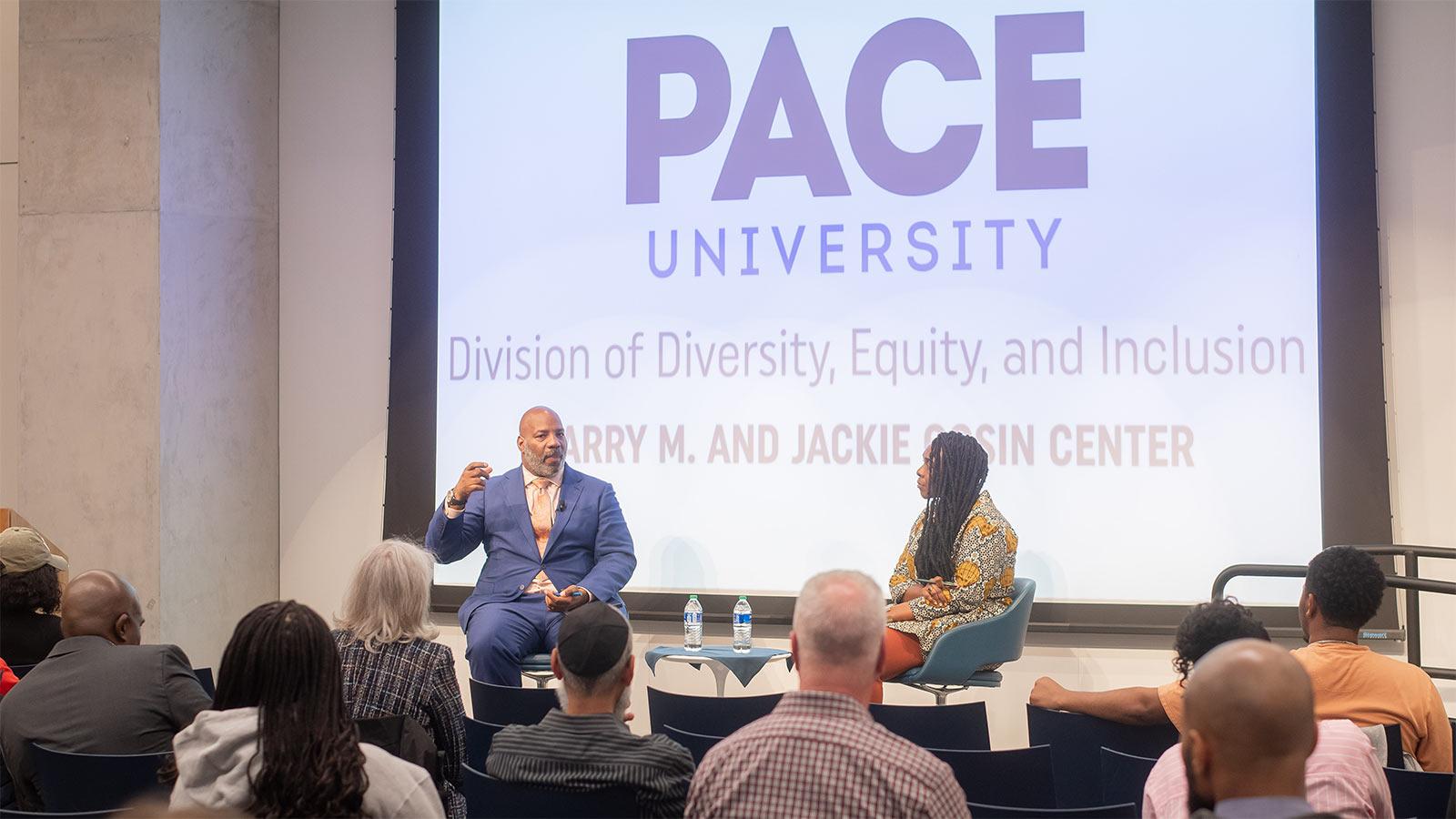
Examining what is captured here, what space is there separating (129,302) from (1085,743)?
4.66 metres

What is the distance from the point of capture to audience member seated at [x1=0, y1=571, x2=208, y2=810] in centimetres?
285

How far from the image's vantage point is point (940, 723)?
315 cm

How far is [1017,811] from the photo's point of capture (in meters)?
2.22

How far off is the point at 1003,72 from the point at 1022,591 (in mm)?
2282

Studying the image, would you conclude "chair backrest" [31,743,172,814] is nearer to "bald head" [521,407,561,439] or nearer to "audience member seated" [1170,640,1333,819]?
"audience member seated" [1170,640,1333,819]

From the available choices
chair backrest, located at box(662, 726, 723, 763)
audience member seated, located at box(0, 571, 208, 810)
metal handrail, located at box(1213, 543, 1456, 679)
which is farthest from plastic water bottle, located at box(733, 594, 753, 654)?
audience member seated, located at box(0, 571, 208, 810)

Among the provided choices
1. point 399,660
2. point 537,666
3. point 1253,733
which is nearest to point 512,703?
point 399,660

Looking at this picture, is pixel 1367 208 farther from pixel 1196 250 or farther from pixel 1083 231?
pixel 1083 231

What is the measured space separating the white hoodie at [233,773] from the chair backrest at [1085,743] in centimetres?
175

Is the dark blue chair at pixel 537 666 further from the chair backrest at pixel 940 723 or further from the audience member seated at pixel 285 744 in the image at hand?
the audience member seated at pixel 285 744

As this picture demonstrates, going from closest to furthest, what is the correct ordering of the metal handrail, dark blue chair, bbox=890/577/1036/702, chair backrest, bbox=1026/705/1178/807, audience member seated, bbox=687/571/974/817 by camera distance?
audience member seated, bbox=687/571/974/817
chair backrest, bbox=1026/705/1178/807
dark blue chair, bbox=890/577/1036/702
the metal handrail

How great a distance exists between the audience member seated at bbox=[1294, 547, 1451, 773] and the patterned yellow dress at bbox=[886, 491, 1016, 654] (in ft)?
5.61

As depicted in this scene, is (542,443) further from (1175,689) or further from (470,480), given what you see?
(1175,689)

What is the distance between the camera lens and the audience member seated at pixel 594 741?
223 cm
